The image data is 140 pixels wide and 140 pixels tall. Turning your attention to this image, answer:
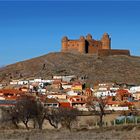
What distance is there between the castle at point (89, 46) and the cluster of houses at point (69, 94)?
2426 centimetres

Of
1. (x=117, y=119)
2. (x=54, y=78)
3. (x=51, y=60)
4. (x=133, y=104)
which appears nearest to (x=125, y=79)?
(x=54, y=78)

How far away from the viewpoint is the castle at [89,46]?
136 metres

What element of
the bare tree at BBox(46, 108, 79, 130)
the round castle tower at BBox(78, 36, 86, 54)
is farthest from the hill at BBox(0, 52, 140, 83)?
the bare tree at BBox(46, 108, 79, 130)

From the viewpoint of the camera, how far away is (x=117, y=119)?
49.7 m

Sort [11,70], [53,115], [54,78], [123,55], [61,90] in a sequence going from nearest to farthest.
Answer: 1. [53,115]
2. [61,90]
3. [54,78]
4. [11,70]
5. [123,55]

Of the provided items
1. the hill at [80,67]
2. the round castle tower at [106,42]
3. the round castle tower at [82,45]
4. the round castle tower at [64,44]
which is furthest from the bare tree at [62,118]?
the round castle tower at [106,42]

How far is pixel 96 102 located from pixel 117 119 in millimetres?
18755

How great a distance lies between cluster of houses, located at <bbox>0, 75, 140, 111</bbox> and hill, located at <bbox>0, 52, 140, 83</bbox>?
918 cm

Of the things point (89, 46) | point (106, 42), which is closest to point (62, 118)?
point (89, 46)

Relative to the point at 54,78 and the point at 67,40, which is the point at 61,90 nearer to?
the point at 54,78

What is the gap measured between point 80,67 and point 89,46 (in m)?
11.5

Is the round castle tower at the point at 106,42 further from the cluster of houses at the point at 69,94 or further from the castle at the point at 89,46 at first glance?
the cluster of houses at the point at 69,94

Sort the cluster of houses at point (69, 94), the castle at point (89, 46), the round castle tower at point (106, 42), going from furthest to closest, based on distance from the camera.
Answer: the round castle tower at point (106, 42), the castle at point (89, 46), the cluster of houses at point (69, 94)

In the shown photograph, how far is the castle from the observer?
13612cm
